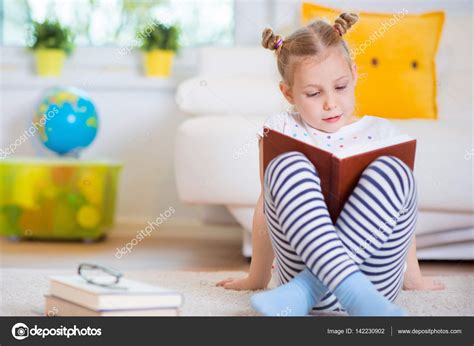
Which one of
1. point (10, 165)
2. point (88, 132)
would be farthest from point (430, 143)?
point (10, 165)

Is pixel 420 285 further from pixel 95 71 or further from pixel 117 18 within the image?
pixel 117 18

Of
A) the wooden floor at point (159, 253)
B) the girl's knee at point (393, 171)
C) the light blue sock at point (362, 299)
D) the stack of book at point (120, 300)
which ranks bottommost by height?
the wooden floor at point (159, 253)

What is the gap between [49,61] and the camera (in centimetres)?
292

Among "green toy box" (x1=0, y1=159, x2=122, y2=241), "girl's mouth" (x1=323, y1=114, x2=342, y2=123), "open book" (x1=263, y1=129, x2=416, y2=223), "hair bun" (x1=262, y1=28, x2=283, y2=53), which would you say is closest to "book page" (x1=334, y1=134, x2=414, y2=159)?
"open book" (x1=263, y1=129, x2=416, y2=223)

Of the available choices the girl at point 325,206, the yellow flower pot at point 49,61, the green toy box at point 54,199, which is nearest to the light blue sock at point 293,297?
the girl at point 325,206

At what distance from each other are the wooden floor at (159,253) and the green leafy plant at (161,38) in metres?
0.68

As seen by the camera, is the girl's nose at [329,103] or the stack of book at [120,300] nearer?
the stack of book at [120,300]

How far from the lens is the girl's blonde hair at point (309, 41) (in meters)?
1.34

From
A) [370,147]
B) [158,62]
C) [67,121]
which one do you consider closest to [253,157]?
[370,147]

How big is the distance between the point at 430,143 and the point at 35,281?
Result: 994 mm

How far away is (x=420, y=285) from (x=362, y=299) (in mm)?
483

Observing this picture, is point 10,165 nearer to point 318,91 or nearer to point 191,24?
point 191,24

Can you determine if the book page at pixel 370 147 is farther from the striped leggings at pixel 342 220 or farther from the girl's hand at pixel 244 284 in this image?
the girl's hand at pixel 244 284
